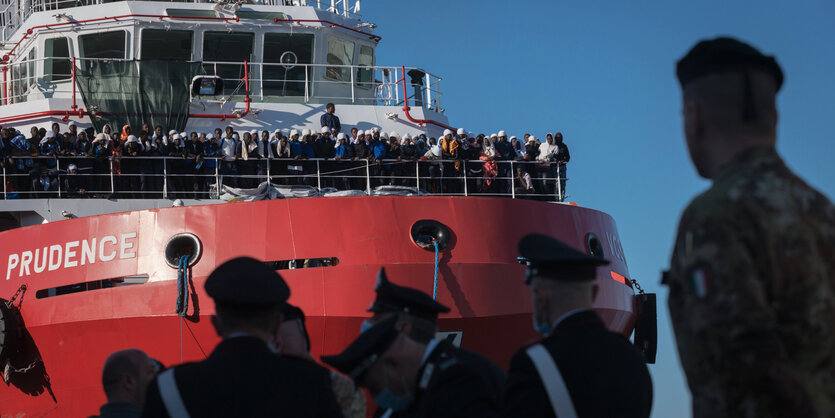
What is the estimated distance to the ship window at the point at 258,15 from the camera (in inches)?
669

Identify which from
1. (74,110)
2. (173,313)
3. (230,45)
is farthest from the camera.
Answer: (230,45)

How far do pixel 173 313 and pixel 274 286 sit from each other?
25.5 feet

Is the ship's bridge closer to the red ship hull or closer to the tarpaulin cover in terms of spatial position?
the tarpaulin cover

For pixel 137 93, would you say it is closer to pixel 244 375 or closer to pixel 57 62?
pixel 57 62

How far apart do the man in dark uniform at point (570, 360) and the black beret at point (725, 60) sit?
0.98m

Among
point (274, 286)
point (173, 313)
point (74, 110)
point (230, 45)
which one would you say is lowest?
point (173, 313)

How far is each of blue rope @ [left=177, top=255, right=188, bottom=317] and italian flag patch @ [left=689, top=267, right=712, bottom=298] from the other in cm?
930

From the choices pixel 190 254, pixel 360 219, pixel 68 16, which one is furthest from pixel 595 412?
pixel 68 16

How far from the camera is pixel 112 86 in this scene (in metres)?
15.6

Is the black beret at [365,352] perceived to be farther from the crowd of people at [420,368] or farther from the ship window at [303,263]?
the ship window at [303,263]

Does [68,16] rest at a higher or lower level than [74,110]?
higher

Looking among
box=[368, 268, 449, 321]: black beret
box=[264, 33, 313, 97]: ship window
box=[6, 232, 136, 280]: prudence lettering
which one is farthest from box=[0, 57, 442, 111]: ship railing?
box=[368, 268, 449, 321]: black beret

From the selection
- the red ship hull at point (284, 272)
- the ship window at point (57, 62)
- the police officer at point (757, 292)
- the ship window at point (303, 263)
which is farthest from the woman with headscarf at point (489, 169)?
the police officer at point (757, 292)

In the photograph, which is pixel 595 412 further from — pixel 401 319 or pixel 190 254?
pixel 190 254
